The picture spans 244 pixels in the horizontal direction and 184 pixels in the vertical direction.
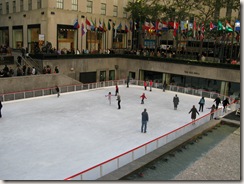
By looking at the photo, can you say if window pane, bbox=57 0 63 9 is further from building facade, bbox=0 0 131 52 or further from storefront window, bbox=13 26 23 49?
storefront window, bbox=13 26 23 49

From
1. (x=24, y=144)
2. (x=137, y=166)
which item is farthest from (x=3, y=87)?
(x=137, y=166)

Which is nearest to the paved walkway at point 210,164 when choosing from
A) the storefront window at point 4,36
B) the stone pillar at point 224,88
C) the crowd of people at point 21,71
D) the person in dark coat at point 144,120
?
the person in dark coat at point 144,120

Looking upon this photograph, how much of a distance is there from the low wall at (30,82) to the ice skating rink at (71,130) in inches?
82.6

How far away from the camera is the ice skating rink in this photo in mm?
11430

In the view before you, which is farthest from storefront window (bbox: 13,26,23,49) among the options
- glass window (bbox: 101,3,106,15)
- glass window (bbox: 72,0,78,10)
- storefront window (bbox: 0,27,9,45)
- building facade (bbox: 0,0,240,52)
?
glass window (bbox: 101,3,106,15)

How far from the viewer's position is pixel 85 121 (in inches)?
705

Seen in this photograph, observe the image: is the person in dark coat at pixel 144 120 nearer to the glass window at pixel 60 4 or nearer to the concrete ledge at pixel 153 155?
the concrete ledge at pixel 153 155

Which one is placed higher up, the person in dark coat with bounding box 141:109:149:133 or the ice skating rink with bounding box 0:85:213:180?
the person in dark coat with bounding box 141:109:149:133

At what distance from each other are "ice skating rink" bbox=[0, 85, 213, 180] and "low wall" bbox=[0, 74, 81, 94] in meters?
2.10

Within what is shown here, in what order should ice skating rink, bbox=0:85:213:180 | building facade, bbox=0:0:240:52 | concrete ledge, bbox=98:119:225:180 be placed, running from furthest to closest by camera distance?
building facade, bbox=0:0:240:52, ice skating rink, bbox=0:85:213:180, concrete ledge, bbox=98:119:225:180

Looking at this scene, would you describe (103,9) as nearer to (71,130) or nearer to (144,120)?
(71,130)

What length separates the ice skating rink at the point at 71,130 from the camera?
11.4 m

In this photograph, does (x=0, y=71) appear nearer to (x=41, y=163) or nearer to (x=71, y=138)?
(x=71, y=138)

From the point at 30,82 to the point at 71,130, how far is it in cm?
1165
